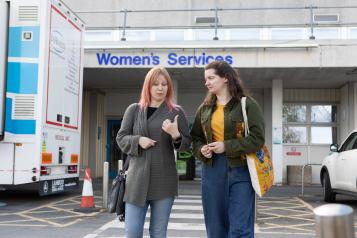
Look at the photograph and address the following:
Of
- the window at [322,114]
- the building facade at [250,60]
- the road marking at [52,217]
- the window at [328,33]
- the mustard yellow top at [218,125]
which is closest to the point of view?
the mustard yellow top at [218,125]

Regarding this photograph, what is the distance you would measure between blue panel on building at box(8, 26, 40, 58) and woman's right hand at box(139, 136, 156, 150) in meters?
6.55

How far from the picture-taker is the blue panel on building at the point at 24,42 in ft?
31.7

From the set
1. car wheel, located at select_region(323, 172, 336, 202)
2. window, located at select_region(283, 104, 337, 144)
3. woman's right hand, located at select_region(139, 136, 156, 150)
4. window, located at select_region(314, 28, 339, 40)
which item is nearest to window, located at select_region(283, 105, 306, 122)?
window, located at select_region(283, 104, 337, 144)

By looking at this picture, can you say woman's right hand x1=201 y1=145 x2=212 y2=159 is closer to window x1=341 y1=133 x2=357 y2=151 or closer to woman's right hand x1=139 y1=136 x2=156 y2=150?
woman's right hand x1=139 y1=136 x2=156 y2=150

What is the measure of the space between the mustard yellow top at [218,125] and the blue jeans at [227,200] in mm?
152

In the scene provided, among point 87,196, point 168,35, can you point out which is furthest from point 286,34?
point 87,196

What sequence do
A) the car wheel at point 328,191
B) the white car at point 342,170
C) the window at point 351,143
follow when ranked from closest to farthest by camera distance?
the white car at point 342,170 → the window at point 351,143 → the car wheel at point 328,191

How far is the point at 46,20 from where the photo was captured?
9883 millimetres

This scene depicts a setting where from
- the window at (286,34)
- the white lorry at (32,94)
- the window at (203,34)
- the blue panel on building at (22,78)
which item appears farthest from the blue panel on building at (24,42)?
the window at (286,34)

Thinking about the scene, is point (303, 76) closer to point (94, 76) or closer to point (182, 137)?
point (94, 76)

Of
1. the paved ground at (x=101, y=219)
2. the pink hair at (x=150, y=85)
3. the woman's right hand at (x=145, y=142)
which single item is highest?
the pink hair at (x=150, y=85)

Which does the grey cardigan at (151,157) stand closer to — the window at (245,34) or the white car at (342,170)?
the white car at (342,170)

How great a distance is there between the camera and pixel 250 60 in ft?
49.6

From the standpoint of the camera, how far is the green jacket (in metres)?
3.71
